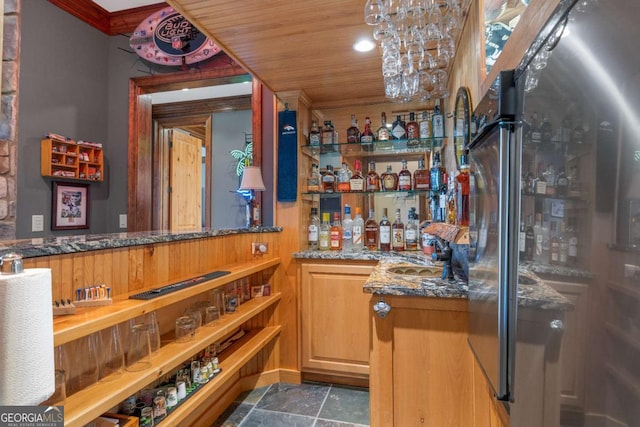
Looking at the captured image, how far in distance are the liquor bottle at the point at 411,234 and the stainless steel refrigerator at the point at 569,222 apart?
5.20 feet

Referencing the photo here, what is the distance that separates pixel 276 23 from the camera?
65.7 inches

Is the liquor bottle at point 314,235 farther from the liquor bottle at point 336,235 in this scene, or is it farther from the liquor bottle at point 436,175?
the liquor bottle at point 436,175

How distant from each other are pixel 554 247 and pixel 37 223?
3.37m

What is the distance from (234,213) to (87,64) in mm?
2087

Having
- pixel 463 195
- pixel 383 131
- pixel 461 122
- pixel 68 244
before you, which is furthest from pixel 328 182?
pixel 68 244

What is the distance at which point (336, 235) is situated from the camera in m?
2.61

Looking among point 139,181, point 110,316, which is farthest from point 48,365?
point 139,181

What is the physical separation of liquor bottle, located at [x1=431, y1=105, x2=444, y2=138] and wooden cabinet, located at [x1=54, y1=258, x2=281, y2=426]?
5.02 ft

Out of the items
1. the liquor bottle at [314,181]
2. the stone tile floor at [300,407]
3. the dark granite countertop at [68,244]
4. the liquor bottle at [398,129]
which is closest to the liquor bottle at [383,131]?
the liquor bottle at [398,129]

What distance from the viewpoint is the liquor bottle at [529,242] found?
658 millimetres

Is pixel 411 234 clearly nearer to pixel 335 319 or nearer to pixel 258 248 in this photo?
pixel 335 319

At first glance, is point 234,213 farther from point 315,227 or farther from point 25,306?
point 25,306

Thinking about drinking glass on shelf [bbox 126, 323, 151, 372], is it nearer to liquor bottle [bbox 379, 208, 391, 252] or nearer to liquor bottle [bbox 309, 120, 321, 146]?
liquor bottle [bbox 379, 208, 391, 252]

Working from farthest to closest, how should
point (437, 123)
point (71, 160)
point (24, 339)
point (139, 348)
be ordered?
point (71, 160)
point (437, 123)
point (139, 348)
point (24, 339)
